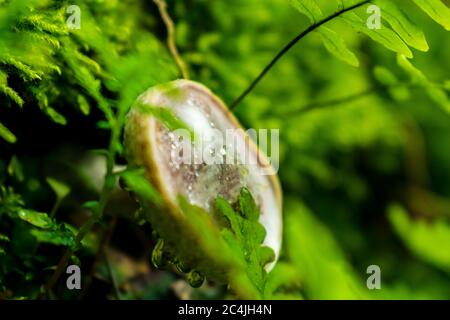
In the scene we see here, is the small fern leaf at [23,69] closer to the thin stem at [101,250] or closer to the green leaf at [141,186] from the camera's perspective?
the green leaf at [141,186]

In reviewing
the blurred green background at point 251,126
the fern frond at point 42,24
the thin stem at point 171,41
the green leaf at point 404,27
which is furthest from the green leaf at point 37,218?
the green leaf at point 404,27

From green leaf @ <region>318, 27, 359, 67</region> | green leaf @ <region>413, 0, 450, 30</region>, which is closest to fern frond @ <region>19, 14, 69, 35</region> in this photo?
green leaf @ <region>318, 27, 359, 67</region>

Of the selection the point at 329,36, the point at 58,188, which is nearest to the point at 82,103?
the point at 58,188

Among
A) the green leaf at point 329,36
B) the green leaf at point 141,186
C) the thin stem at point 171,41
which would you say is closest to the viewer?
the green leaf at point 141,186

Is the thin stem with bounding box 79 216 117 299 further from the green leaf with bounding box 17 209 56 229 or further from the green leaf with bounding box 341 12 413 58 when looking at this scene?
the green leaf with bounding box 341 12 413 58

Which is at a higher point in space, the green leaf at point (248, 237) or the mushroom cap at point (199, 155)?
the mushroom cap at point (199, 155)

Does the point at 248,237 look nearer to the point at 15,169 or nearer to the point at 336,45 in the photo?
the point at 336,45
